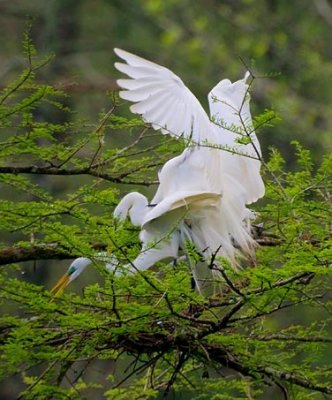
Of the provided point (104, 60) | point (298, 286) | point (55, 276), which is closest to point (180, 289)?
point (298, 286)

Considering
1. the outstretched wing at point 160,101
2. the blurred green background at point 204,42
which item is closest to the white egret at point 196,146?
the outstretched wing at point 160,101

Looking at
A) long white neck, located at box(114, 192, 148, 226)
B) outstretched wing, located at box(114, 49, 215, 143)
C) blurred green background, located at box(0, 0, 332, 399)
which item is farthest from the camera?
blurred green background, located at box(0, 0, 332, 399)

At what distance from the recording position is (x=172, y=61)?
9156mm

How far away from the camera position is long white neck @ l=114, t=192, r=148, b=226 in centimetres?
379

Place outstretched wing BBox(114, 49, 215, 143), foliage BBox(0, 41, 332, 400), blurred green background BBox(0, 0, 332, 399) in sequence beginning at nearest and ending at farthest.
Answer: foliage BBox(0, 41, 332, 400)
outstretched wing BBox(114, 49, 215, 143)
blurred green background BBox(0, 0, 332, 399)

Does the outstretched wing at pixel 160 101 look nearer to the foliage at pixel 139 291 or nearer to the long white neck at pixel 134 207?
the foliage at pixel 139 291

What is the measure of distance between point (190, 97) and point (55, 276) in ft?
16.4

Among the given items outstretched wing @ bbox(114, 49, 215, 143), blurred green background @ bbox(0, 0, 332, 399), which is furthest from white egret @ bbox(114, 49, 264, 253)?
blurred green background @ bbox(0, 0, 332, 399)

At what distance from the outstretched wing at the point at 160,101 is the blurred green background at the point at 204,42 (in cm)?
465

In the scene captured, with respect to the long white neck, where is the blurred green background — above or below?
below

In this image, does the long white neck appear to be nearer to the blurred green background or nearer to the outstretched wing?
the outstretched wing

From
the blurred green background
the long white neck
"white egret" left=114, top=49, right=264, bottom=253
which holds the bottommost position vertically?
the blurred green background

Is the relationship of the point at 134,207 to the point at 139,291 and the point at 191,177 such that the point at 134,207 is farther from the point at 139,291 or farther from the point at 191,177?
the point at 139,291

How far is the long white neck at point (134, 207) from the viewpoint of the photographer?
379 centimetres
